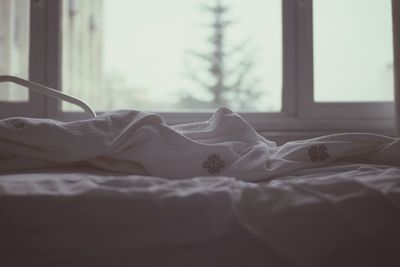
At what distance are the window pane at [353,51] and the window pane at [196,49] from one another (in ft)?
0.56

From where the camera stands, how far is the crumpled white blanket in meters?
0.77

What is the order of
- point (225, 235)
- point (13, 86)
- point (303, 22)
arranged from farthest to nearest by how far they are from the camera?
point (13, 86) → point (303, 22) → point (225, 235)

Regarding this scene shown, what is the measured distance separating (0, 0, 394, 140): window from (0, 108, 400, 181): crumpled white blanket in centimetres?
69

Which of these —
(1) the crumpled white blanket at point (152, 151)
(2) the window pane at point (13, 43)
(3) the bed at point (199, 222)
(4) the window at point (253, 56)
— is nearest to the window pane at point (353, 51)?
(4) the window at point (253, 56)

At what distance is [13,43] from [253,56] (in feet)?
3.30

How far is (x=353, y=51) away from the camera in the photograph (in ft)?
5.28

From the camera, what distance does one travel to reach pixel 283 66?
1521mm

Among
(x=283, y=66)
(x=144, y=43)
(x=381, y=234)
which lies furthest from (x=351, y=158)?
(x=144, y=43)

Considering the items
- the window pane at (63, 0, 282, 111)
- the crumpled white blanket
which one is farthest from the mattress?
the window pane at (63, 0, 282, 111)

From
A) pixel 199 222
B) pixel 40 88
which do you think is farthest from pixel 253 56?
pixel 199 222

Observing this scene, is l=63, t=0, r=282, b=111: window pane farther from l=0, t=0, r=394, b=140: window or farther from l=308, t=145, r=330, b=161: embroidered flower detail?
l=308, t=145, r=330, b=161: embroidered flower detail

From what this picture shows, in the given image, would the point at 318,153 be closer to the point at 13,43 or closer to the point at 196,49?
the point at 196,49

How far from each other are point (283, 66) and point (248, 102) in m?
0.39

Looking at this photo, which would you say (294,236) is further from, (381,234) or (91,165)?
(91,165)
